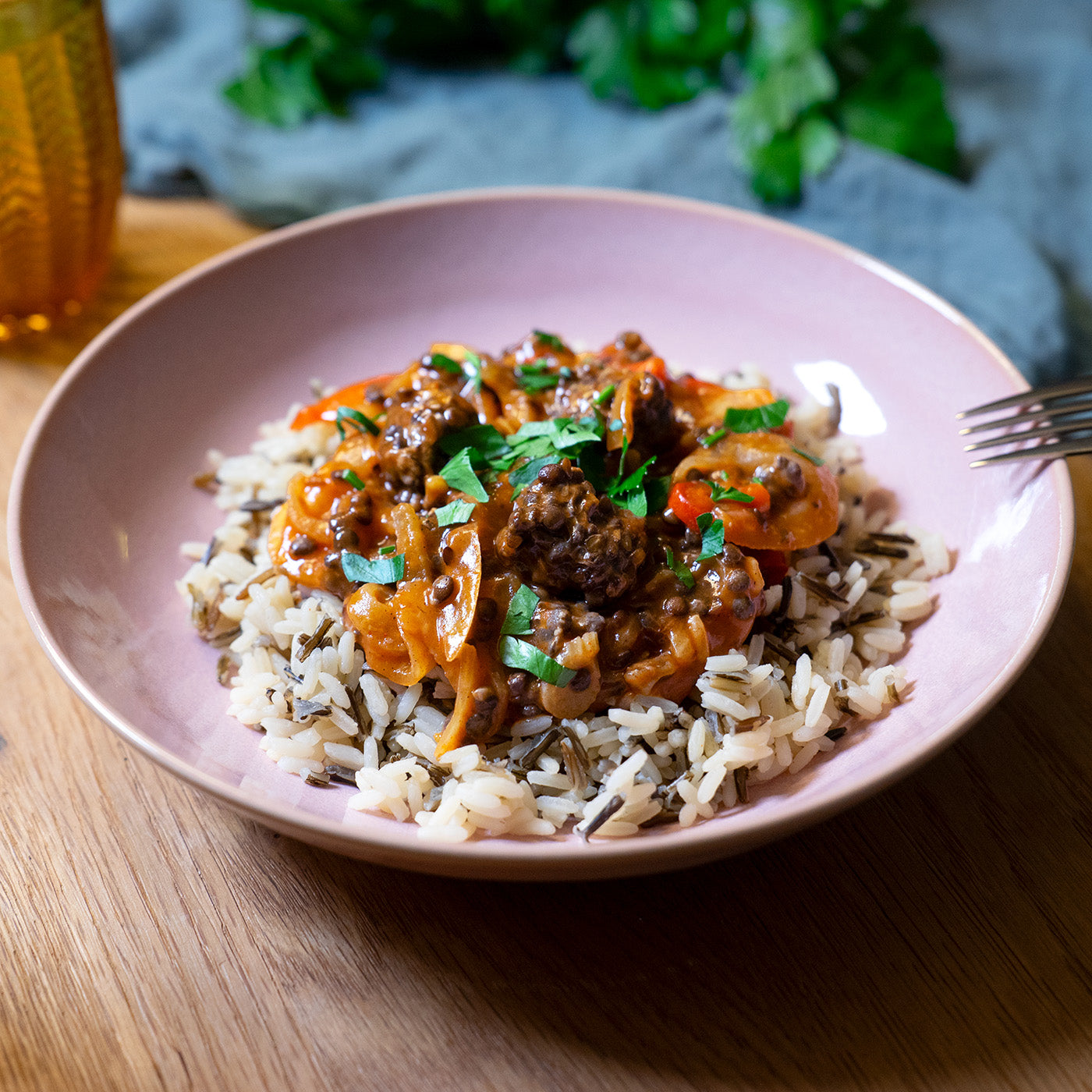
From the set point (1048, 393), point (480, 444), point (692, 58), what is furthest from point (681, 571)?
point (692, 58)

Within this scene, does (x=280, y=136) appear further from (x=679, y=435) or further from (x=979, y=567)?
(x=979, y=567)

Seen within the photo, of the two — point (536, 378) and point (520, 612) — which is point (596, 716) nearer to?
point (520, 612)

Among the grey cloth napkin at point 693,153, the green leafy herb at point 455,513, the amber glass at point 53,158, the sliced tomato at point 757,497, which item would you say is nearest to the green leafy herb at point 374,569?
the green leafy herb at point 455,513

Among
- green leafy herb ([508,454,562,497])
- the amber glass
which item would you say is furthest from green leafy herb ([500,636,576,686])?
the amber glass

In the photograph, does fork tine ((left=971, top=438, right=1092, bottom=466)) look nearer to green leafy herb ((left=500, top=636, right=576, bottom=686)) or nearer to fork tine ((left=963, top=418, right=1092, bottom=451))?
fork tine ((left=963, top=418, right=1092, bottom=451))

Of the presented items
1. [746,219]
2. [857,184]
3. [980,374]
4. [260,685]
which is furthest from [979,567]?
[857,184]

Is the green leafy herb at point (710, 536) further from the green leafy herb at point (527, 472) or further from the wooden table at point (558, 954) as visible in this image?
the wooden table at point (558, 954)
